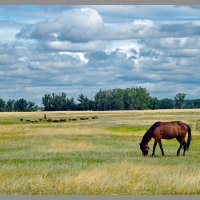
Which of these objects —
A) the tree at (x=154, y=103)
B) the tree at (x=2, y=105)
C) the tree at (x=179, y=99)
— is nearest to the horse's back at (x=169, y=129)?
the tree at (x=154, y=103)

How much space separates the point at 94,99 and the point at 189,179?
3951 millimetres

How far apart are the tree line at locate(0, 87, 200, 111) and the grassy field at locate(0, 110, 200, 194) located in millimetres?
290

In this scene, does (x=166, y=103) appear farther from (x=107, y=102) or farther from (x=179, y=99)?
(x=107, y=102)

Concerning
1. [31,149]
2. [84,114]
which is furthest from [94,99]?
[31,149]

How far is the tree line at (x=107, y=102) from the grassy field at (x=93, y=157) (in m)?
0.29

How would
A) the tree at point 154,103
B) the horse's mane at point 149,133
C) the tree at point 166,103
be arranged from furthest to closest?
the horse's mane at point 149,133
the tree at point 166,103
the tree at point 154,103

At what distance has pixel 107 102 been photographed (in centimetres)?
2517

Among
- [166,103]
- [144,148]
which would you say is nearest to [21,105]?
[144,148]

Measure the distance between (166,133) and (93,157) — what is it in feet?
12.8

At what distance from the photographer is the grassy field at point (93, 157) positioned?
22.7m

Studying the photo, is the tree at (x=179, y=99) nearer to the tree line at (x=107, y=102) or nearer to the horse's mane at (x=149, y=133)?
the tree line at (x=107, y=102)

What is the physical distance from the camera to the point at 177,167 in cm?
2402

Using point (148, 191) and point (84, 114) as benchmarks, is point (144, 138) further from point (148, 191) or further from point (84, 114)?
point (148, 191)

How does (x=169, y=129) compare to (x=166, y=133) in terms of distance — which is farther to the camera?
(x=166, y=133)
